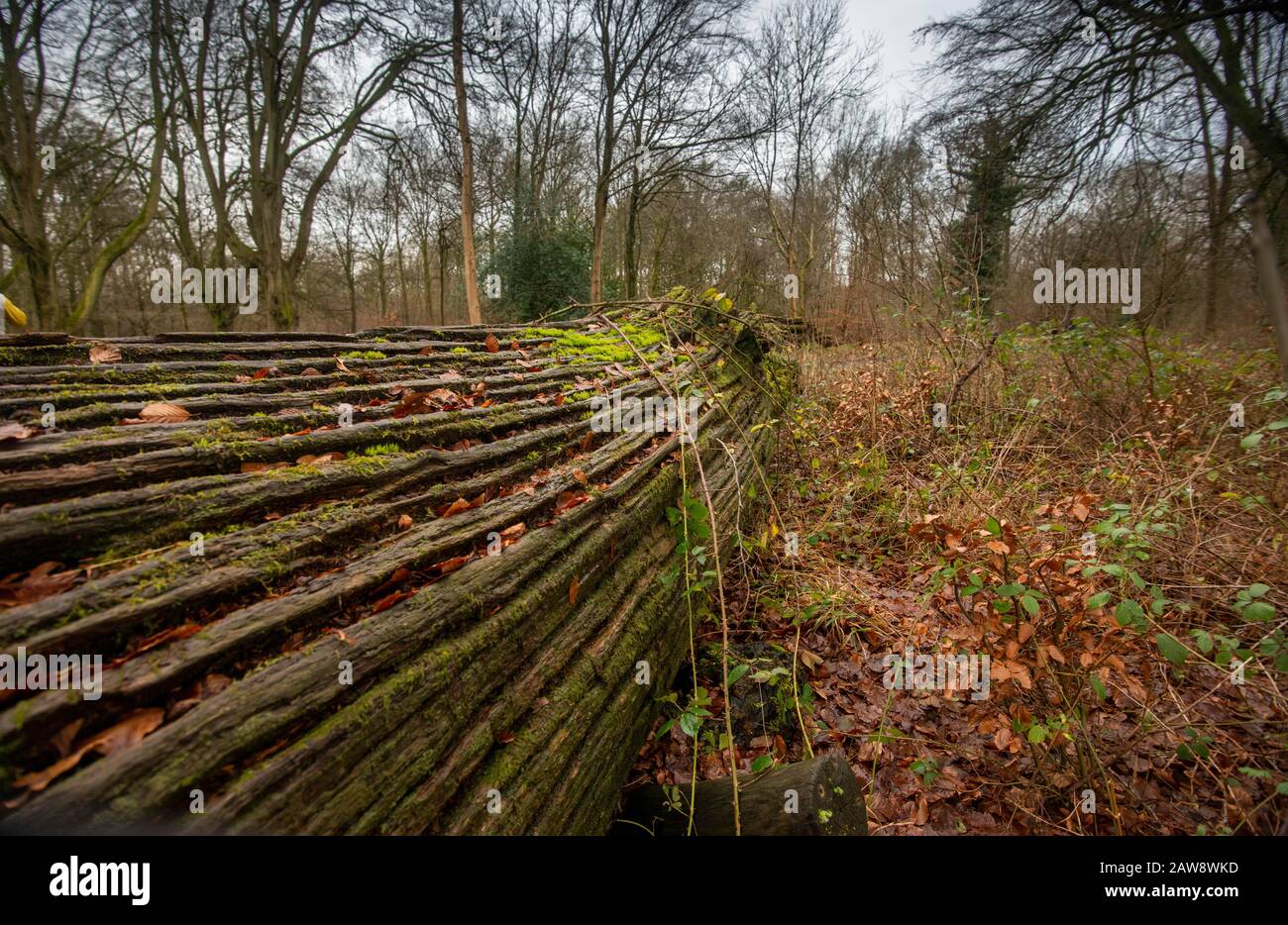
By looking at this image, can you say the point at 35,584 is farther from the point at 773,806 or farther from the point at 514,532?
the point at 773,806

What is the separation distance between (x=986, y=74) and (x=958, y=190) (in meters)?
2.41

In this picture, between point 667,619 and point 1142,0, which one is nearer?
point 667,619

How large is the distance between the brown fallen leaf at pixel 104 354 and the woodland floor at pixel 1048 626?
256 centimetres

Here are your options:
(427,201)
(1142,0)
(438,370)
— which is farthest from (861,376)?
(427,201)

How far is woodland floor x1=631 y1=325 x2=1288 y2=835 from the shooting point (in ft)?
6.57
